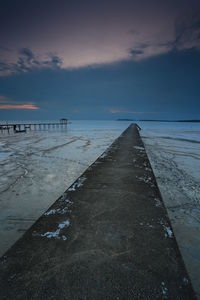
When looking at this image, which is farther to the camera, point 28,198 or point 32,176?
point 32,176

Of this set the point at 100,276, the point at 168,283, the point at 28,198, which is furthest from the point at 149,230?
the point at 28,198

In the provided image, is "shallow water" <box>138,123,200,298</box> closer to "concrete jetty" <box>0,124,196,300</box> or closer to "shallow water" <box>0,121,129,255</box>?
"concrete jetty" <box>0,124,196,300</box>

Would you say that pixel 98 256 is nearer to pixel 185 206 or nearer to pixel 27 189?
pixel 185 206

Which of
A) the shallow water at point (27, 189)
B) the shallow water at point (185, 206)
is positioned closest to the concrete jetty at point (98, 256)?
the shallow water at point (185, 206)

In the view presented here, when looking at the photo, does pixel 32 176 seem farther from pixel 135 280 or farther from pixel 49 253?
pixel 135 280

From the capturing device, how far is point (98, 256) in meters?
1.49

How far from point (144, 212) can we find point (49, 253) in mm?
1316

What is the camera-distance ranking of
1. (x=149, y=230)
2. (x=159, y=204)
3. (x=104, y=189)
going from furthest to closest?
(x=104, y=189), (x=159, y=204), (x=149, y=230)

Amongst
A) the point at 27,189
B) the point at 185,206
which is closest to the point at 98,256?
the point at 185,206

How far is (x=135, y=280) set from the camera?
1.25 metres

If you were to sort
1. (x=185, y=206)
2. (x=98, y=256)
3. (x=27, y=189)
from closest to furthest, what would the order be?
1. (x=98, y=256)
2. (x=185, y=206)
3. (x=27, y=189)

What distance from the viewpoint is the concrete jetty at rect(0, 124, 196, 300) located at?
1183mm

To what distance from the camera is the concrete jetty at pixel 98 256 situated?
46.6 inches

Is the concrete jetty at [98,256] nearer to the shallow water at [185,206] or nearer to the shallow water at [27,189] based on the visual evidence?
the shallow water at [185,206]
